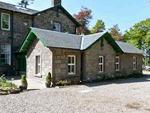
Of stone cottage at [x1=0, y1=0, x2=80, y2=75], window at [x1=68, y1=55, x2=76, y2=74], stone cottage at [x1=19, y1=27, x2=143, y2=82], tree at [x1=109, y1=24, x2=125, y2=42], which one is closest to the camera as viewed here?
stone cottage at [x1=19, y1=27, x2=143, y2=82]

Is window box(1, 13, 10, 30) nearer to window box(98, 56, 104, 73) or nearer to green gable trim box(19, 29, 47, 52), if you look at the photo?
green gable trim box(19, 29, 47, 52)

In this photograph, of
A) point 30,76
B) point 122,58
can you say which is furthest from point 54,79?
point 122,58

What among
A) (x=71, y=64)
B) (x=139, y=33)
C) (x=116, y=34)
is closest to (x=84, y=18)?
(x=116, y=34)

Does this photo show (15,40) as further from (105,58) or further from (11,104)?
(11,104)

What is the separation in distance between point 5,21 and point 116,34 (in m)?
27.9

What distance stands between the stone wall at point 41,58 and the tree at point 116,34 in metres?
27.0

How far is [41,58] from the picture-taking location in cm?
1151

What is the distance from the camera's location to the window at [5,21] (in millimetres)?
16425

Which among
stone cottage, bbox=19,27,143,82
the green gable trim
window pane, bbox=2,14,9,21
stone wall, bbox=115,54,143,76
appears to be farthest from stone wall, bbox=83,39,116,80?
window pane, bbox=2,14,9,21

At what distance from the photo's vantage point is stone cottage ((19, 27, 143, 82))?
34.5ft

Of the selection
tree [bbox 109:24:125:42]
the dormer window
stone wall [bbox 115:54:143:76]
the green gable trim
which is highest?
tree [bbox 109:24:125:42]

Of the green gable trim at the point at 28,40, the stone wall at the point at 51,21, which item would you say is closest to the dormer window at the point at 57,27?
the stone wall at the point at 51,21

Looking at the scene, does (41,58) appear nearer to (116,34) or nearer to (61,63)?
(61,63)

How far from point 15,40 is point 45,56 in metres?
8.20
